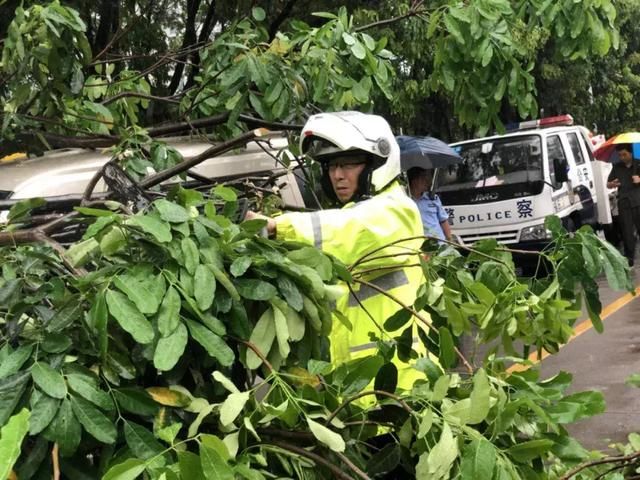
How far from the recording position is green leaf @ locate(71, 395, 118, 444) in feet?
5.14

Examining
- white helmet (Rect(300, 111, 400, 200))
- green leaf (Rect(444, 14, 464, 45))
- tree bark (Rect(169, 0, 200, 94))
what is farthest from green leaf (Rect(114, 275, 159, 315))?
tree bark (Rect(169, 0, 200, 94))

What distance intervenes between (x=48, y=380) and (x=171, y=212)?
443mm

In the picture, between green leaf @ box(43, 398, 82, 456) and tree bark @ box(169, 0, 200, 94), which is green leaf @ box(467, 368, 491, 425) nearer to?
green leaf @ box(43, 398, 82, 456)

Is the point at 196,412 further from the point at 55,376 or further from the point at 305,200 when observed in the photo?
the point at 305,200

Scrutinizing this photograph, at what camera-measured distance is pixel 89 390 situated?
1598 millimetres

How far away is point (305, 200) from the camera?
5605mm

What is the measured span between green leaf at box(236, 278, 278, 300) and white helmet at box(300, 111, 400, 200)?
966 millimetres

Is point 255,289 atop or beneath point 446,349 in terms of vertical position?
atop

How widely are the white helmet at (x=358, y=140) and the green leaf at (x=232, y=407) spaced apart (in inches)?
45.9

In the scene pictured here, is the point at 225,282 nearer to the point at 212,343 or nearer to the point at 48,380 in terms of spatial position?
the point at 212,343

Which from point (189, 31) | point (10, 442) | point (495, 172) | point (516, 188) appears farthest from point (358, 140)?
point (495, 172)

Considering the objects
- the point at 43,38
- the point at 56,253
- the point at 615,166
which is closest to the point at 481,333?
the point at 56,253

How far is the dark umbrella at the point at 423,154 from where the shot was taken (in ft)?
22.9

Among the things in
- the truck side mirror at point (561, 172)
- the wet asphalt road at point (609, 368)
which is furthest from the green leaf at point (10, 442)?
the truck side mirror at point (561, 172)
